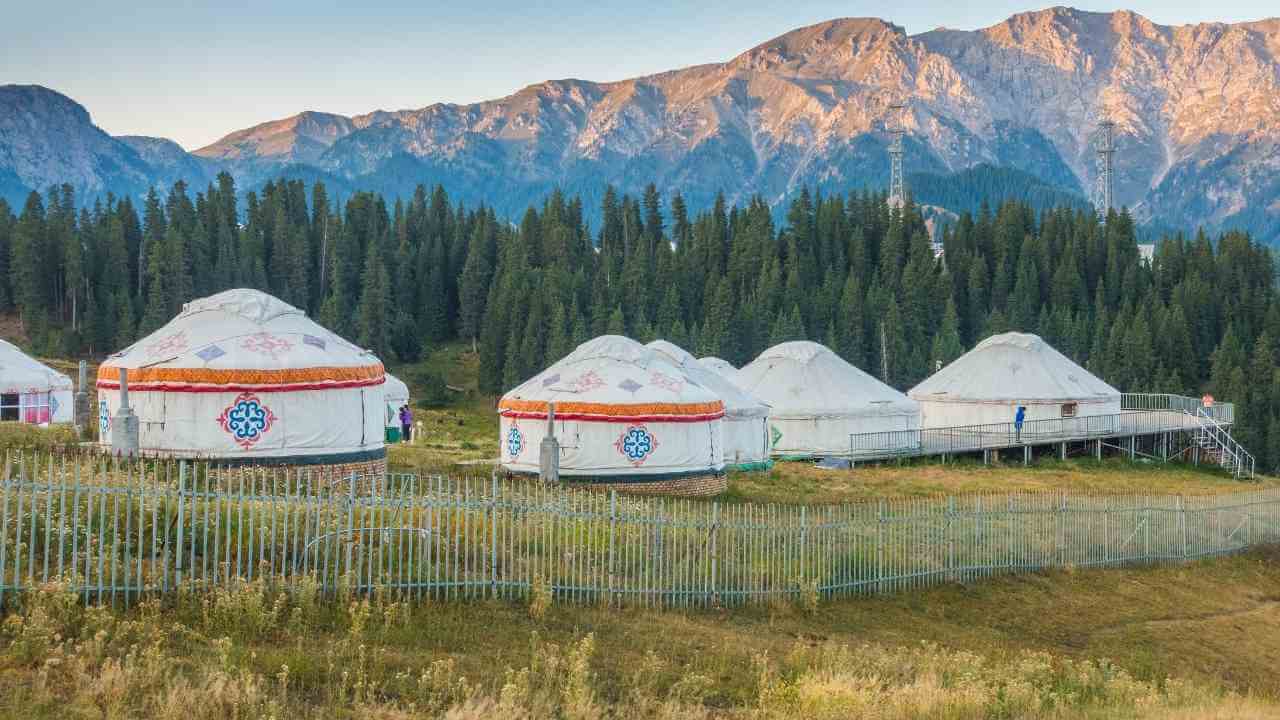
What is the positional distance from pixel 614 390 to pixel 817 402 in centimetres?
1762

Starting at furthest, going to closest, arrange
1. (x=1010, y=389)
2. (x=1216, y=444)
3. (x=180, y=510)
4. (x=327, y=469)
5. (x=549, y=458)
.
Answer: (x=1216, y=444)
(x=1010, y=389)
(x=549, y=458)
(x=327, y=469)
(x=180, y=510)

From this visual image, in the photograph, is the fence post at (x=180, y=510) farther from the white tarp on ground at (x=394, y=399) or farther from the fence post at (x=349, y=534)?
the white tarp on ground at (x=394, y=399)

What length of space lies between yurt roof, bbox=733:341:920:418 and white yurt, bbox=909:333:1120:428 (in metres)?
4.15

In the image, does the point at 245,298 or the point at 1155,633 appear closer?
the point at 1155,633

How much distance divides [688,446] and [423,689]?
1844 cm

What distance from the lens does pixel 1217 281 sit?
9862 cm

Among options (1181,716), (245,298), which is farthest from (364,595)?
(245,298)

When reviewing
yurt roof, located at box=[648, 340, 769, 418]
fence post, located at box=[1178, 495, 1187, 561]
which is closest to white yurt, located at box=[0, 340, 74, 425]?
yurt roof, located at box=[648, 340, 769, 418]

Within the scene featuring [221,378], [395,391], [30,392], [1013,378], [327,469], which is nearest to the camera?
[221,378]

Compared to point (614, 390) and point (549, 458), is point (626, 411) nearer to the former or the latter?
point (614, 390)

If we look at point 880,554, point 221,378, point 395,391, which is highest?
point 221,378

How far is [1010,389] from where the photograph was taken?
51.9 metres

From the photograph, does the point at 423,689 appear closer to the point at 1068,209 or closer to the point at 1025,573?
the point at 1025,573

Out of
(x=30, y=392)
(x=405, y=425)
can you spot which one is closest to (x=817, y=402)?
(x=405, y=425)
